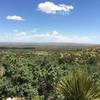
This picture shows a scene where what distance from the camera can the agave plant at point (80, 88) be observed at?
15.6 feet

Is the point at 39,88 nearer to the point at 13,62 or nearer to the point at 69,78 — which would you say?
the point at 13,62

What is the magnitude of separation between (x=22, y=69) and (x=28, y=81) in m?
1.91

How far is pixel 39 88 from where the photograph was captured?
3111cm

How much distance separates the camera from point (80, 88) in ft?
15.6

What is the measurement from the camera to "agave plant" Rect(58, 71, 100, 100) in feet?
15.6

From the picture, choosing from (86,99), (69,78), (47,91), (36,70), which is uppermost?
(69,78)

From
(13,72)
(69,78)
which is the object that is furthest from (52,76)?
(69,78)

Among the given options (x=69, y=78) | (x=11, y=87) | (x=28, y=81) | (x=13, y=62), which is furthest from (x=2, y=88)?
(x=69, y=78)

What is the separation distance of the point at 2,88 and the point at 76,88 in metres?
26.0

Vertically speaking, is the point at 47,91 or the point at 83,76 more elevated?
the point at 83,76

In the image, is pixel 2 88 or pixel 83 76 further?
pixel 2 88

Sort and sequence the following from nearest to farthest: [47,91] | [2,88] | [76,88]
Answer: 1. [76,88]
2. [2,88]
3. [47,91]

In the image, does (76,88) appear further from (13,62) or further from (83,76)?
(13,62)

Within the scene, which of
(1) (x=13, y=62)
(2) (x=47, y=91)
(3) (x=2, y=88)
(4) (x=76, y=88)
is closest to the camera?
(4) (x=76, y=88)
